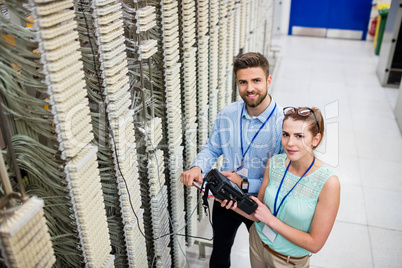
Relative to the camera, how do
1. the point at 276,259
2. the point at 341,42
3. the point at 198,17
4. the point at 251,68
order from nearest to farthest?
the point at 276,259 < the point at 251,68 < the point at 198,17 < the point at 341,42

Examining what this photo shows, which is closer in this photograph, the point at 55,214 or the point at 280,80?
the point at 55,214

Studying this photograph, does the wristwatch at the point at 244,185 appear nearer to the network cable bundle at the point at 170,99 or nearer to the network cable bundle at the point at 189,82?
the network cable bundle at the point at 170,99

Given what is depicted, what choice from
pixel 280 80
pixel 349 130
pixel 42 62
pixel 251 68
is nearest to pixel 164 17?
pixel 251 68

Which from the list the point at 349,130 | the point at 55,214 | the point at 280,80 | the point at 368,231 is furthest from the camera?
the point at 280,80

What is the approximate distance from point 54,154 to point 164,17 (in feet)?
3.21

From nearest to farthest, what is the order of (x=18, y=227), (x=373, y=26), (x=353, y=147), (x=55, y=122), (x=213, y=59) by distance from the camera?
(x=18, y=227)
(x=55, y=122)
(x=213, y=59)
(x=353, y=147)
(x=373, y=26)

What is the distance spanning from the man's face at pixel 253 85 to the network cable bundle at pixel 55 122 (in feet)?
3.15

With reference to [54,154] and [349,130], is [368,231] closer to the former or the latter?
[349,130]

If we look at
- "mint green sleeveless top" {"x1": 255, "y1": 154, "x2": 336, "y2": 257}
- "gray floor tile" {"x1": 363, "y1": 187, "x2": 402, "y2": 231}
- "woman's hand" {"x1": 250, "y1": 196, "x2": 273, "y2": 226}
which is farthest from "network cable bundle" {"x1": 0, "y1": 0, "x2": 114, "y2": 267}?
"gray floor tile" {"x1": 363, "y1": 187, "x2": 402, "y2": 231}

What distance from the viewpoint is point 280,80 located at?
23.4 feet

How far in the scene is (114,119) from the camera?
1.60 metres

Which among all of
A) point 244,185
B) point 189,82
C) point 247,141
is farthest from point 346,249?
point 189,82

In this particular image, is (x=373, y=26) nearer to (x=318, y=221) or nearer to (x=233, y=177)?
(x=233, y=177)

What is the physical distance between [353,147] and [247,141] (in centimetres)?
322
